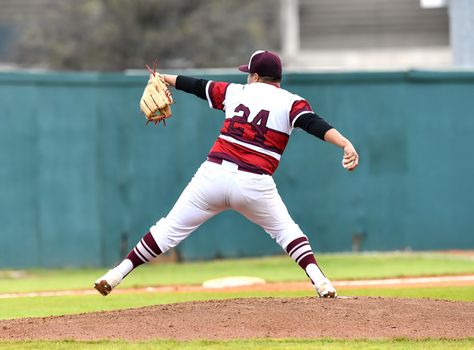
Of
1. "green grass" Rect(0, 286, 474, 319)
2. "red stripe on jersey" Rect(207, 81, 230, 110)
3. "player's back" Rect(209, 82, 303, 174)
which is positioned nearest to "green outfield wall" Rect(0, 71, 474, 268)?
"green grass" Rect(0, 286, 474, 319)

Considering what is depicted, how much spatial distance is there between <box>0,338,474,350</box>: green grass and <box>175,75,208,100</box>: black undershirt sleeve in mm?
2219

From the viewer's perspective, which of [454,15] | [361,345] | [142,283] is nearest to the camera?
[361,345]

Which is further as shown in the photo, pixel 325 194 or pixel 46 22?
pixel 46 22

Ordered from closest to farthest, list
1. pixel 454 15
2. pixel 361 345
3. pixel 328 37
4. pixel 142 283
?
1. pixel 361 345
2. pixel 142 283
3. pixel 454 15
4. pixel 328 37

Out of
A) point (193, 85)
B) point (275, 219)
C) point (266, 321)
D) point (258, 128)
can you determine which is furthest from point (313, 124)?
point (266, 321)

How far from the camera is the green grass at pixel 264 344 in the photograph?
6.36 meters

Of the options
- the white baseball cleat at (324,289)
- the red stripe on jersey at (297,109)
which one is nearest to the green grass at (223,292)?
the white baseball cleat at (324,289)

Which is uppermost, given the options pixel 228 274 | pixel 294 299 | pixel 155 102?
pixel 155 102

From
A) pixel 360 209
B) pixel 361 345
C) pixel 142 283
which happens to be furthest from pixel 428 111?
pixel 361 345

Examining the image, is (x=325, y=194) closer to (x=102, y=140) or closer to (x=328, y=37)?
(x=102, y=140)

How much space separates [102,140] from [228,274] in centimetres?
312

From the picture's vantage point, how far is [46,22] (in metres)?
24.5

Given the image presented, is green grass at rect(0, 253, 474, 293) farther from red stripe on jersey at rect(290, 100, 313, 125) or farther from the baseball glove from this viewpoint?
red stripe on jersey at rect(290, 100, 313, 125)

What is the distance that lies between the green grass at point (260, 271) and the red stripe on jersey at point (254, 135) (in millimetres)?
4187
